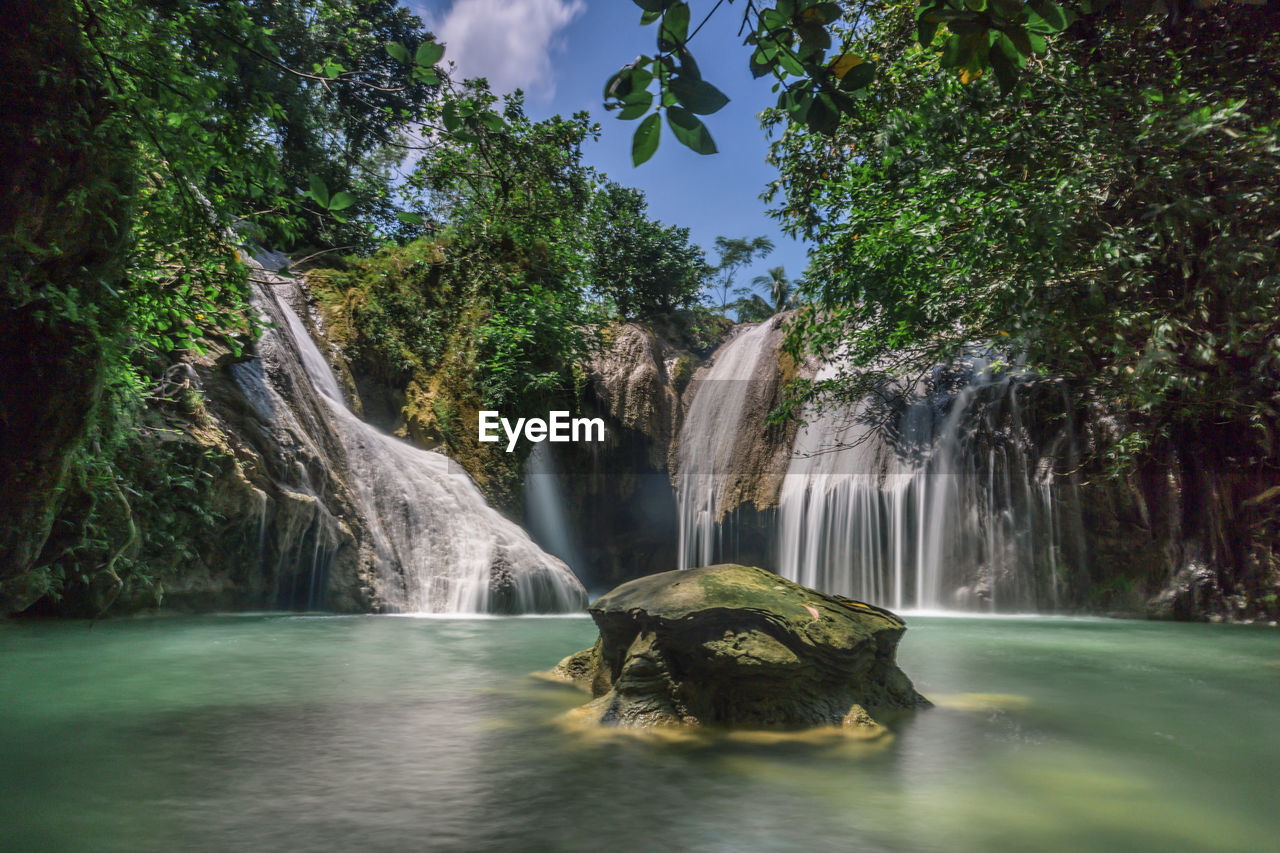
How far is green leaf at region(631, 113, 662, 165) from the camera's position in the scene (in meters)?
1.56

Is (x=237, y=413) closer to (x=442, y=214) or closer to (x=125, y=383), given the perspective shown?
(x=125, y=383)

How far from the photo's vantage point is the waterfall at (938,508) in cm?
1191

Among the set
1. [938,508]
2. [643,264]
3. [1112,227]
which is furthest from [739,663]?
[643,264]

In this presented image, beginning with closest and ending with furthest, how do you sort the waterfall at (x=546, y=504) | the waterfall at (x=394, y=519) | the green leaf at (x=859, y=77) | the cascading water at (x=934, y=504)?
the green leaf at (x=859, y=77), the waterfall at (x=394, y=519), the cascading water at (x=934, y=504), the waterfall at (x=546, y=504)

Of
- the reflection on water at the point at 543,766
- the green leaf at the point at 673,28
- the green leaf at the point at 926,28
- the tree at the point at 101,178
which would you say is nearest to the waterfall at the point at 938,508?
Result: the reflection on water at the point at 543,766

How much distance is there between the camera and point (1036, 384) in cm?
1226

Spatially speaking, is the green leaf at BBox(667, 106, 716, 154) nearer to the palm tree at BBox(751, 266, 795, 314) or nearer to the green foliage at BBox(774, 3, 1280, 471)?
the green foliage at BBox(774, 3, 1280, 471)

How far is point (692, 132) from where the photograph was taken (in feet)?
5.22

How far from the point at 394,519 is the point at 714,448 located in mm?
7348

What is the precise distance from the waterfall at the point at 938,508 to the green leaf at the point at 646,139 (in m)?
11.5

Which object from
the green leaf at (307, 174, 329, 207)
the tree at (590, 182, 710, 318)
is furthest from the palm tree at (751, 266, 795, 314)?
the green leaf at (307, 174, 329, 207)

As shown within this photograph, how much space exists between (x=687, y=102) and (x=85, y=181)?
9.19ft

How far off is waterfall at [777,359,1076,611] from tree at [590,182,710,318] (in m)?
9.04

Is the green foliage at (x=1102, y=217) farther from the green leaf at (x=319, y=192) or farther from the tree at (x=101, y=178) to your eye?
the green leaf at (x=319, y=192)
